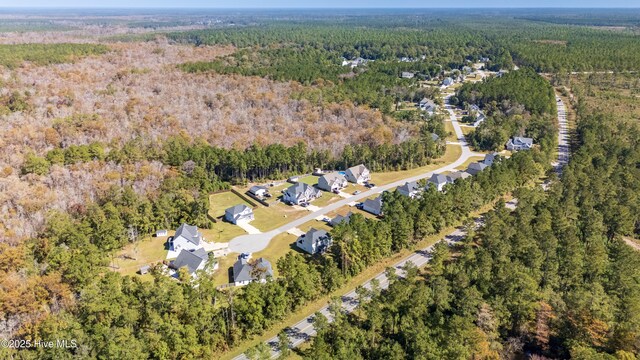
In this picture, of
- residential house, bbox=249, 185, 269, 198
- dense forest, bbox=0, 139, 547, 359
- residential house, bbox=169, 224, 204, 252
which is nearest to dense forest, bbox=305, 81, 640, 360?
dense forest, bbox=0, 139, 547, 359

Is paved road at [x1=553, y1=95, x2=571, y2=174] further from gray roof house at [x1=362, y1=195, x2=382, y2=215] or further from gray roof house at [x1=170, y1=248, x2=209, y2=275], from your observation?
gray roof house at [x1=170, y1=248, x2=209, y2=275]

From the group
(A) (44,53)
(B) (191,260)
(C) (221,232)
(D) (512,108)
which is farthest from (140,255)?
(A) (44,53)

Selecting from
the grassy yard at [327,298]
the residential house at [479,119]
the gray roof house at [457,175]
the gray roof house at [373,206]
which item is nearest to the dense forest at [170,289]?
the grassy yard at [327,298]

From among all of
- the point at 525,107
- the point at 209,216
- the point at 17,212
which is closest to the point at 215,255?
the point at 209,216

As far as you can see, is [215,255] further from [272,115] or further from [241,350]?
[272,115]

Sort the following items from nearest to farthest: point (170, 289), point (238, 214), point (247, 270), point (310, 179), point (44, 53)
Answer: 1. point (170, 289)
2. point (247, 270)
3. point (238, 214)
4. point (310, 179)
5. point (44, 53)

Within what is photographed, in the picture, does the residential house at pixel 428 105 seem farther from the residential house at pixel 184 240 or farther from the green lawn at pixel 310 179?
the residential house at pixel 184 240

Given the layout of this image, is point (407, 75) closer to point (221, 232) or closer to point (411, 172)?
point (411, 172)
